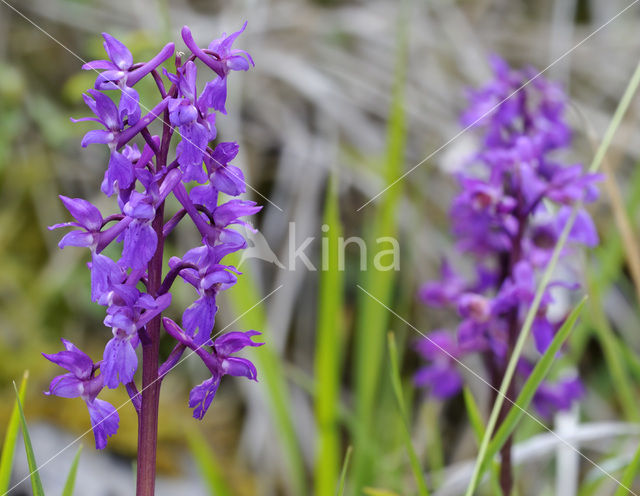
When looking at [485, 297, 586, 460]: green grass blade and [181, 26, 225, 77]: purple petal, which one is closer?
[181, 26, 225, 77]: purple petal

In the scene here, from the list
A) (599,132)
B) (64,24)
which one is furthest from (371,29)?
(64,24)

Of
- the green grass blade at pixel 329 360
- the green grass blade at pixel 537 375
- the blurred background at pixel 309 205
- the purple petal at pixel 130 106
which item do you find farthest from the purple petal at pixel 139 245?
the blurred background at pixel 309 205

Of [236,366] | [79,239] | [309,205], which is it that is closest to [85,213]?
[79,239]

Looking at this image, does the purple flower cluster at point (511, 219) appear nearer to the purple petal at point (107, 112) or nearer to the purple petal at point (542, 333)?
the purple petal at point (542, 333)

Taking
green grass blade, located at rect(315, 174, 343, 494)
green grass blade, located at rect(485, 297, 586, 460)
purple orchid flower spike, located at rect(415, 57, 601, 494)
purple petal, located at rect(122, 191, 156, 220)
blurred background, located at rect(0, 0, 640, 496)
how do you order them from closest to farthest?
1. purple petal, located at rect(122, 191, 156, 220)
2. green grass blade, located at rect(485, 297, 586, 460)
3. purple orchid flower spike, located at rect(415, 57, 601, 494)
4. green grass blade, located at rect(315, 174, 343, 494)
5. blurred background, located at rect(0, 0, 640, 496)

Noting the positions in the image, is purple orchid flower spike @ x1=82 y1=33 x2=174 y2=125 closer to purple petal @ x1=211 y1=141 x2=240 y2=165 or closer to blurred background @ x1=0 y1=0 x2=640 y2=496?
purple petal @ x1=211 y1=141 x2=240 y2=165

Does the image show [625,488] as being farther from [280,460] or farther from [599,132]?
[599,132]

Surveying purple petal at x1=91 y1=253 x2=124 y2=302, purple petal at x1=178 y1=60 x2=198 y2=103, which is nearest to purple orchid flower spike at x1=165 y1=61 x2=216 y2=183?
purple petal at x1=178 y1=60 x2=198 y2=103

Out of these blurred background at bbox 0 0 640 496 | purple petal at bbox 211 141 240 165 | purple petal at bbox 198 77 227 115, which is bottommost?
blurred background at bbox 0 0 640 496
